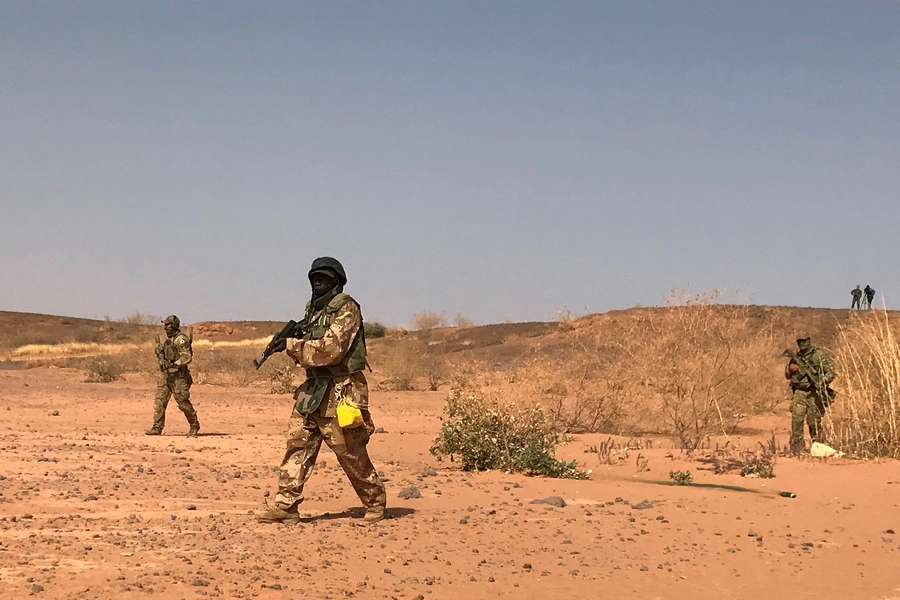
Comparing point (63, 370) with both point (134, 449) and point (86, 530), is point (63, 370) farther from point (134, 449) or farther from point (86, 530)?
point (86, 530)

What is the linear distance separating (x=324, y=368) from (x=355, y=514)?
1609 millimetres

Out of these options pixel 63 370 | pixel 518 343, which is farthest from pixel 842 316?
pixel 63 370

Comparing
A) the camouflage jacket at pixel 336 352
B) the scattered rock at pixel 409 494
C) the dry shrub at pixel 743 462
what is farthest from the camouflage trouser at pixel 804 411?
the camouflage jacket at pixel 336 352

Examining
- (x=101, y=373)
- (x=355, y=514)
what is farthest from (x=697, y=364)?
(x=101, y=373)


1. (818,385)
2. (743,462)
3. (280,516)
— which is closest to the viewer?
(280,516)

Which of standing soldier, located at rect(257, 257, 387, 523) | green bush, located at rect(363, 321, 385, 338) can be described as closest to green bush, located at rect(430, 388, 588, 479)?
standing soldier, located at rect(257, 257, 387, 523)

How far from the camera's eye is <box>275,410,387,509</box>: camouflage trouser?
7832 mm

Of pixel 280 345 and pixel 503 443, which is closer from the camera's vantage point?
pixel 280 345

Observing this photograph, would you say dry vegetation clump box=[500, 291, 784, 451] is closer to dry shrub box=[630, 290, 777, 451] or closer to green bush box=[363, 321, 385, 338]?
dry shrub box=[630, 290, 777, 451]

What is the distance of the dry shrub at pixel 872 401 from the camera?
12.3m

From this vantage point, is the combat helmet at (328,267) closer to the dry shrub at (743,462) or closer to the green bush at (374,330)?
the dry shrub at (743,462)

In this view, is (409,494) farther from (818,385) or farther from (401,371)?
(401,371)

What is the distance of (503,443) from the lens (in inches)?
488

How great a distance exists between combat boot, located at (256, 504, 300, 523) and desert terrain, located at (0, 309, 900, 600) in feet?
0.40
